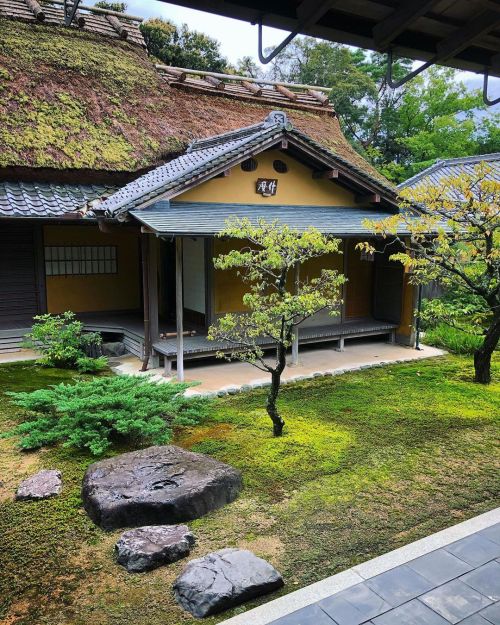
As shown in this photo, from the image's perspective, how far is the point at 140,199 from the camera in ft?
25.9

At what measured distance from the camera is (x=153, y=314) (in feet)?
28.4

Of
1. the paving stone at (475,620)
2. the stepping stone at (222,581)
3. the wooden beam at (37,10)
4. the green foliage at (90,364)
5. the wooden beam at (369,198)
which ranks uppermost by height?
the wooden beam at (37,10)

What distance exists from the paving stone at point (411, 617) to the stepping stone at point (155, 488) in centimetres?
176

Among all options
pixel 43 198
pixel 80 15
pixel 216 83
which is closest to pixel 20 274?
pixel 43 198

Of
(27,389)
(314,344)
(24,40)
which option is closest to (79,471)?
(27,389)

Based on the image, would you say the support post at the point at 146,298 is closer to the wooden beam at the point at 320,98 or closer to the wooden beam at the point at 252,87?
the wooden beam at the point at 252,87

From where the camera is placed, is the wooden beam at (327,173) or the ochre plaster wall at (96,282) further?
the ochre plaster wall at (96,282)

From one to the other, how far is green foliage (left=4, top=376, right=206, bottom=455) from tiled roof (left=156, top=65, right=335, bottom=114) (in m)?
10.8

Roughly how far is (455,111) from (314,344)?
55.4 feet

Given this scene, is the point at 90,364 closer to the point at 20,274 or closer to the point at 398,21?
the point at 20,274

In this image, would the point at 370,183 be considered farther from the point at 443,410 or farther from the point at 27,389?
the point at 27,389

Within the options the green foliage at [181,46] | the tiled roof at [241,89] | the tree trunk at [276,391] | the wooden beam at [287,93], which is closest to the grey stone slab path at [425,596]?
the tree trunk at [276,391]

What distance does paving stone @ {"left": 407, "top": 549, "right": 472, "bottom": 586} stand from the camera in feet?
11.4

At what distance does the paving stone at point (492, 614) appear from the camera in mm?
3064
